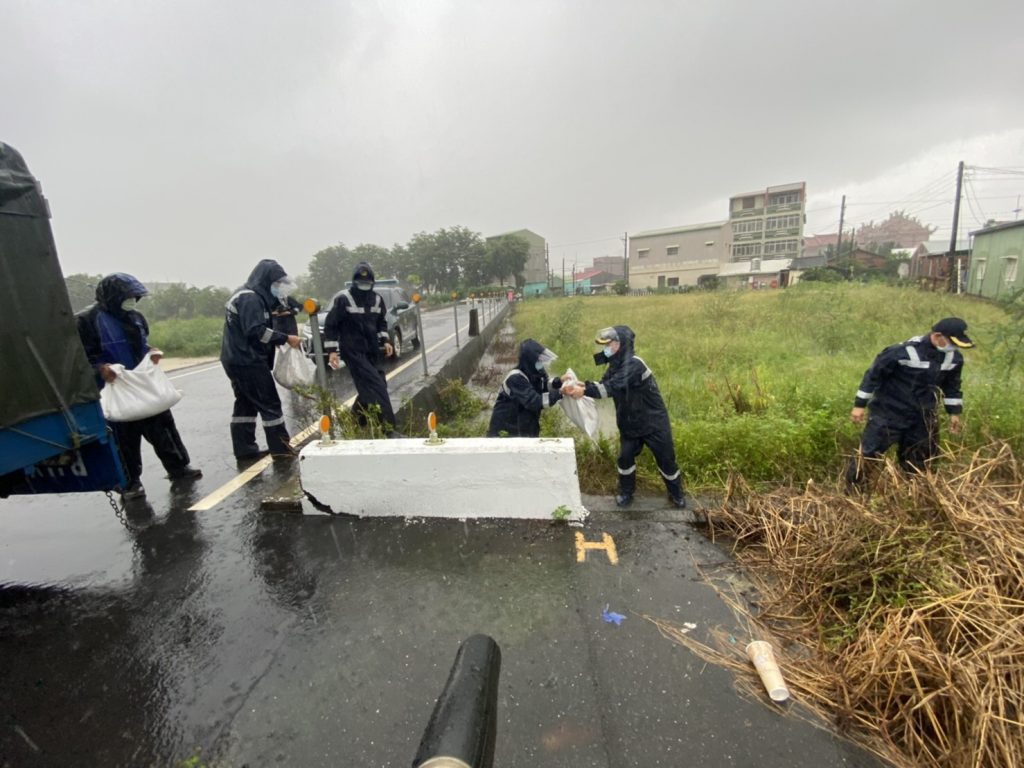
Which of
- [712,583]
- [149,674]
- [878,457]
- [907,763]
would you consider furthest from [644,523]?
[149,674]

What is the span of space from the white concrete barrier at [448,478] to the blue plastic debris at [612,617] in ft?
2.76

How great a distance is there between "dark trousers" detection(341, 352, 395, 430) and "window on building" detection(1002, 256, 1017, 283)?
24.4m

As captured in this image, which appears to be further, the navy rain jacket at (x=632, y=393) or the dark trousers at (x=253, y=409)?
the dark trousers at (x=253, y=409)

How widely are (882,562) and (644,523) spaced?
1.32m

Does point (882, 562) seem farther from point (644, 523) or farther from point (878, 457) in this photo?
point (878, 457)

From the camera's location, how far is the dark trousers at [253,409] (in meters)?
4.17

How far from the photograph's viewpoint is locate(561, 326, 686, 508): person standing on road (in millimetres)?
3510

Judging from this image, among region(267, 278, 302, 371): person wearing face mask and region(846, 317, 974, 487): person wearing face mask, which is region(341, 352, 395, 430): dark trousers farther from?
region(846, 317, 974, 487): person wearing face mask

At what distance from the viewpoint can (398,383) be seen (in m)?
6.76

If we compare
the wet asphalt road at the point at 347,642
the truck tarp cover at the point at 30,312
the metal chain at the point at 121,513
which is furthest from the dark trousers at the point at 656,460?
the metal chain at the point at 121,513

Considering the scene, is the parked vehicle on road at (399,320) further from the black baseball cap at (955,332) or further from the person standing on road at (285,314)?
the black baseball cap at (955,332)

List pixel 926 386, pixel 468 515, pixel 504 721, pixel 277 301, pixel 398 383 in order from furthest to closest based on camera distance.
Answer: pixel 398 383
pixel 277 301
pixel 926 386
pixel 468 515
pixel 504 721

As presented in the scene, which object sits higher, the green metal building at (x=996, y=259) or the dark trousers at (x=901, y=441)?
the green metal building at (x=996, y=259)

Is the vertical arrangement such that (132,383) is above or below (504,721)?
above
